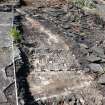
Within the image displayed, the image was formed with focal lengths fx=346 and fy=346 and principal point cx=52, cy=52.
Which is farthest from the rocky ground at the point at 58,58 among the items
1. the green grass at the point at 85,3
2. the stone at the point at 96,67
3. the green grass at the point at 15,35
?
the green grass at the point at 85,3

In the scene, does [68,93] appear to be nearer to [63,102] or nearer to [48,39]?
[63,102]

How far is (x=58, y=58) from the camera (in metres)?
6.45

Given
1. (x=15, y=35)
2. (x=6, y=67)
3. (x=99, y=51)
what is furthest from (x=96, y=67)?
(x=15, y=35)

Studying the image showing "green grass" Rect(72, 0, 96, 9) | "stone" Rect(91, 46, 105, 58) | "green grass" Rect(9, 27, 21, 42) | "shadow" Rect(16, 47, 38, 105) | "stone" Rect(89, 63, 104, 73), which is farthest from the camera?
"green grass" Rect(72, 0, 96, 9)

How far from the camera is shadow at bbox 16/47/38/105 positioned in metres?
5.08

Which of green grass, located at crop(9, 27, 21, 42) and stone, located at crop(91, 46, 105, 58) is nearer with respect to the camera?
stone, located at crop(91, 46, 105, 58)

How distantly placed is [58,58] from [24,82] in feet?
3.67

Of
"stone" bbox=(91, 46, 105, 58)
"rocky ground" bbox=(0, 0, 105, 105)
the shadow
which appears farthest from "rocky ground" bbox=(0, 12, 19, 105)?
"stone" bbox=(91, 46, 105, 58)

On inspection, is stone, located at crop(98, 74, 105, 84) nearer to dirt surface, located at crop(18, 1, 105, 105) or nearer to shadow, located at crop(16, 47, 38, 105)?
dirt surface, located at crop(18, 1, 105, 105)

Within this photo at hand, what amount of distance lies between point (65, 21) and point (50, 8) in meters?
1.19

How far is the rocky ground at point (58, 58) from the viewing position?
5.27 m

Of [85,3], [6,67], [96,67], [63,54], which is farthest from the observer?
[85,3]

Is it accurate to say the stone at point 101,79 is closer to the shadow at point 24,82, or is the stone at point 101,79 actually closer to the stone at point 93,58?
the stone at point 93,58

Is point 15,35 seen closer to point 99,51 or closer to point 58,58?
point 58,58
